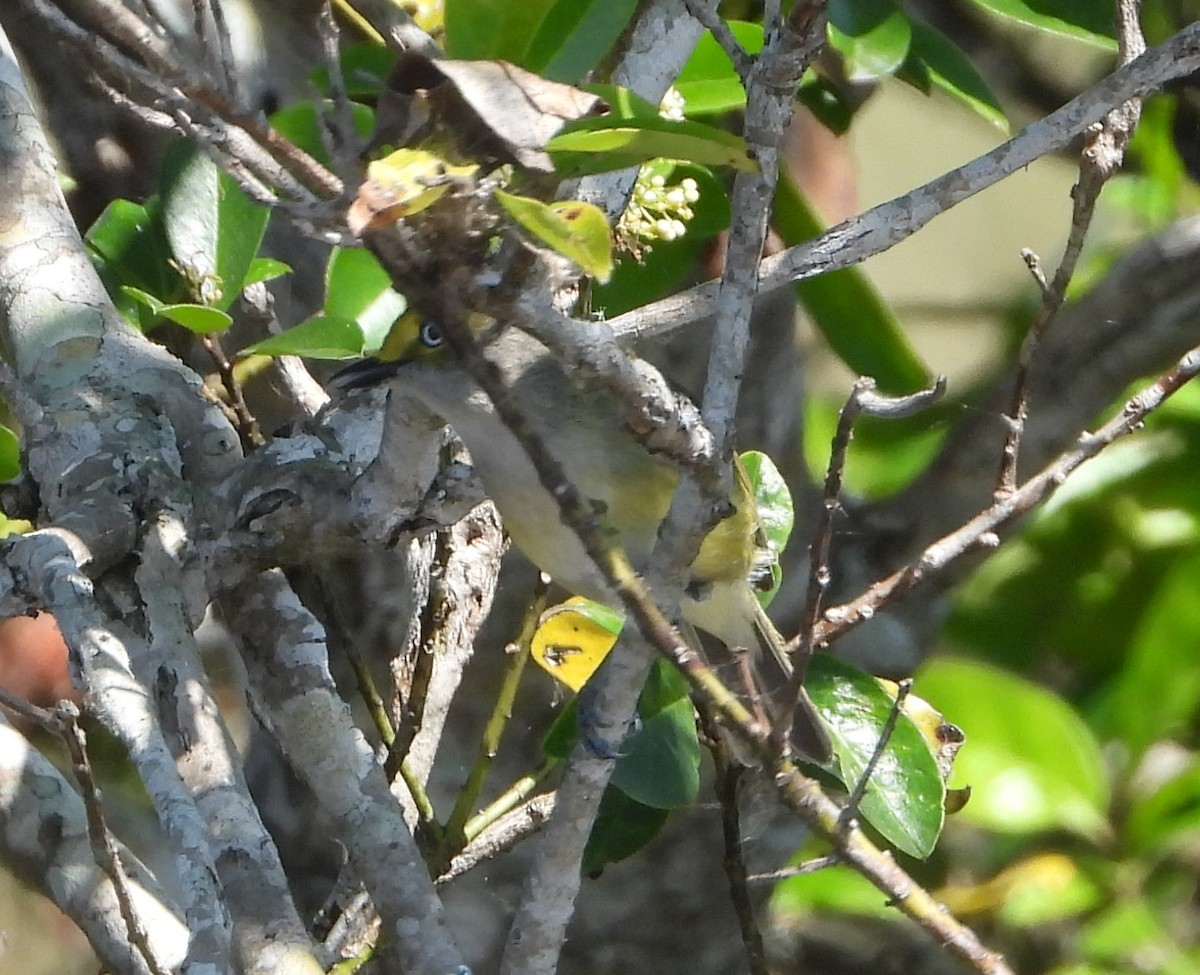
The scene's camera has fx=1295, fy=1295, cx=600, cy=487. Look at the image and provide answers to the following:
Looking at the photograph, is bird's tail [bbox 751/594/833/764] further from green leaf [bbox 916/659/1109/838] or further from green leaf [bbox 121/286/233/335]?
green leaf [bbox 121/286/233/335]

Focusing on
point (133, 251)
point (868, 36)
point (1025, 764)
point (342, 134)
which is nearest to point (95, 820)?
point (342, 134)

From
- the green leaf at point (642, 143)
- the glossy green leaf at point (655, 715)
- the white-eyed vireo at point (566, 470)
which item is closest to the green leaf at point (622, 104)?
the green leaf at point (642, 143)

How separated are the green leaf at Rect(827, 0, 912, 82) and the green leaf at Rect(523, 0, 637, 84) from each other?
1.94 feet

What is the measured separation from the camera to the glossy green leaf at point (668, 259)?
49.7 inches

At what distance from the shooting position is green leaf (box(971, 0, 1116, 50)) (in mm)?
1330

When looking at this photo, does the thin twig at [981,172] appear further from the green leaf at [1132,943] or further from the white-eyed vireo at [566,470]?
the green leaf at [1132,943]

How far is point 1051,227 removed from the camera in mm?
2863

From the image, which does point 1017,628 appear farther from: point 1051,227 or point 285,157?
point 285,157

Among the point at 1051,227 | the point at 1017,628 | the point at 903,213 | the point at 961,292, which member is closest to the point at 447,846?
the point at 903,213

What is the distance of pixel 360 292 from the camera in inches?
44.0

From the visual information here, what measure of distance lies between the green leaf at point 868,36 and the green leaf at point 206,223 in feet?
1.91

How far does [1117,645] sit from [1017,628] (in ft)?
0.49

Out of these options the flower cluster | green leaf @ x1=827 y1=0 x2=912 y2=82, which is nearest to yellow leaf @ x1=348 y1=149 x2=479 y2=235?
the flower cluster

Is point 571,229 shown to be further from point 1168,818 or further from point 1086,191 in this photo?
point 1168,818
